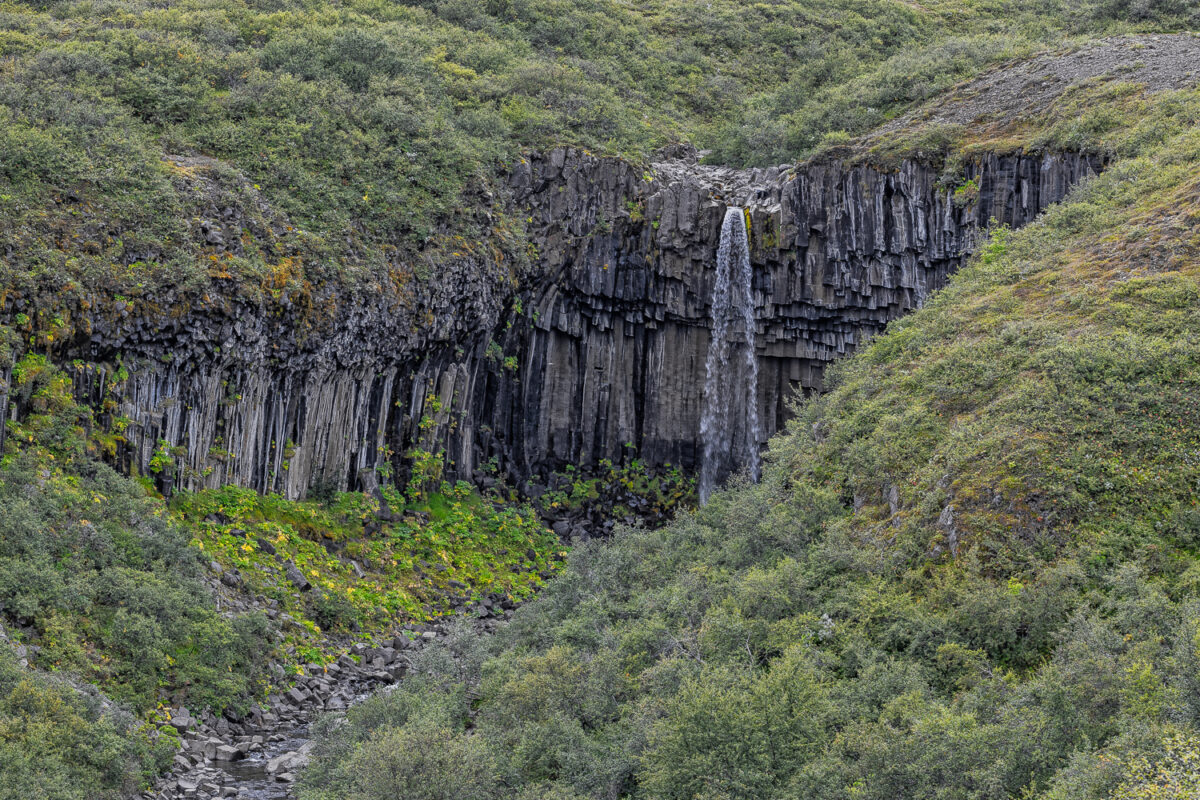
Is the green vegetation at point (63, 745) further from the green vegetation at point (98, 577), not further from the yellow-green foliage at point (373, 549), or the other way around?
the yellow-green foliage at point (373, 549)

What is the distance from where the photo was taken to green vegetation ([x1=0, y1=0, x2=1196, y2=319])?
25172 millimetres

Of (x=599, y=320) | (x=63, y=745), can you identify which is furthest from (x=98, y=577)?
(x=599, y=320)

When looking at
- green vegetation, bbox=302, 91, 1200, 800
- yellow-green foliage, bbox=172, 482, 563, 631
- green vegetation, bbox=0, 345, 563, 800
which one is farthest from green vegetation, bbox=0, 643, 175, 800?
yellow-green foliage, bbox=172, 482, 563, 631

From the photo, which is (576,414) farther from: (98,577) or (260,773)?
(260,773)

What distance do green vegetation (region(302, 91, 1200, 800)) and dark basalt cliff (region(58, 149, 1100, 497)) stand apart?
33.0 ft

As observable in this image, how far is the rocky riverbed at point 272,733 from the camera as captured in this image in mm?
17203

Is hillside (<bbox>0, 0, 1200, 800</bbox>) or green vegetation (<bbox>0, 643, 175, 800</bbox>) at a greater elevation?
hillside (<bbox>0, 0, 1200, 800</bbox>)

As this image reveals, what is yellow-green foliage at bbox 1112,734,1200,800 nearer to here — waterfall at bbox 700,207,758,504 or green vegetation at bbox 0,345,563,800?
green vegetation at bbox 0,345,563,800

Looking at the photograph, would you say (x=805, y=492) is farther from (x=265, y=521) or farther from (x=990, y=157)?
(x=990, y=157)

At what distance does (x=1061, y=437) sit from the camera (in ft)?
56.6

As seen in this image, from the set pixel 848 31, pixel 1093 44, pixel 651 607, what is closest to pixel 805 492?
pixel 651 607

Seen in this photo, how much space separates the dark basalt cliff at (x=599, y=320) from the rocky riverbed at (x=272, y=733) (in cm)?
721

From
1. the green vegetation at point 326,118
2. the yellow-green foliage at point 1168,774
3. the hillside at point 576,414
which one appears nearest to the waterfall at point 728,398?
the hillside at point 576,414

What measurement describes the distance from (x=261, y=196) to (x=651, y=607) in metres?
18.1
